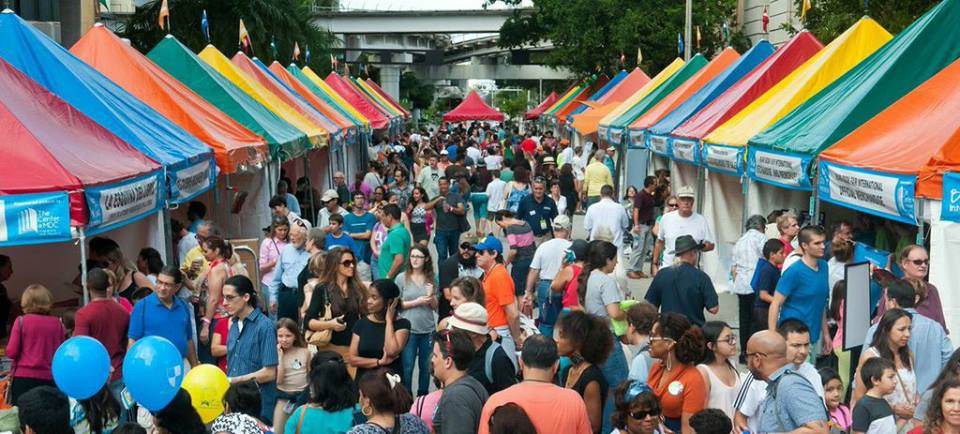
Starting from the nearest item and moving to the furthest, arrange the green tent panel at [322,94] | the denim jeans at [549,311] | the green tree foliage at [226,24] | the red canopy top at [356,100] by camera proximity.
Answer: the denim jeans at [549,311], the green tent panel at [322,94], the red canopy top at [356,100], the green tree foliage at [226,24]

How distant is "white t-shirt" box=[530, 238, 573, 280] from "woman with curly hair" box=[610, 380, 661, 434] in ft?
16.5

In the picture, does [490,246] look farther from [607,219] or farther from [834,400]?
[607,219]

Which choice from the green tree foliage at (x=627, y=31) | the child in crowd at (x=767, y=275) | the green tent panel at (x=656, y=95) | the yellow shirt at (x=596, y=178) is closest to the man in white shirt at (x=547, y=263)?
the child in crowd at (x=767, y=275)

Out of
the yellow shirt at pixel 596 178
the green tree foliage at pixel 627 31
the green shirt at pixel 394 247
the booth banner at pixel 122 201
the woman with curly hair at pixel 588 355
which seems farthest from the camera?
the green tree foliage at pixel 627 31

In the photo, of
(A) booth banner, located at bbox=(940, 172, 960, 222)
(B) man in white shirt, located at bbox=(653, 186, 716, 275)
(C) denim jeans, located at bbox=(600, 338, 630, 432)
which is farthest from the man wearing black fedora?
(B) man in white shirt, located at bbox=(653, 186, 716, 275)

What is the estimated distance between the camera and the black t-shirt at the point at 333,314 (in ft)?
28.3

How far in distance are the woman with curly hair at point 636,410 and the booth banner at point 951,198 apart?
12.2ft

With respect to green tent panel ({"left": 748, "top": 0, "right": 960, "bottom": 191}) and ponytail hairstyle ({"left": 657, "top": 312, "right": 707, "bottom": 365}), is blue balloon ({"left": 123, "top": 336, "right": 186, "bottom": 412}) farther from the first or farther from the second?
green tent panel ({"left": 748, "top": 0, "right": 960, "bottom": 191})

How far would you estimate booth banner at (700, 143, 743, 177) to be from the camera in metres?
14.1

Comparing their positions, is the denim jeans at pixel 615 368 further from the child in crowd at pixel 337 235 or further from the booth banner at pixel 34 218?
the child in crowd at pixel 337 235

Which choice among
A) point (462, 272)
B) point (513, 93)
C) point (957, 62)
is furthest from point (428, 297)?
point (513, 93)

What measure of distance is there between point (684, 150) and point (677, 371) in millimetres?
11296

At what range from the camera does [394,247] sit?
1188cm

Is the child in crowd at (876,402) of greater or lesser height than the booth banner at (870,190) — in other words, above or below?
below
